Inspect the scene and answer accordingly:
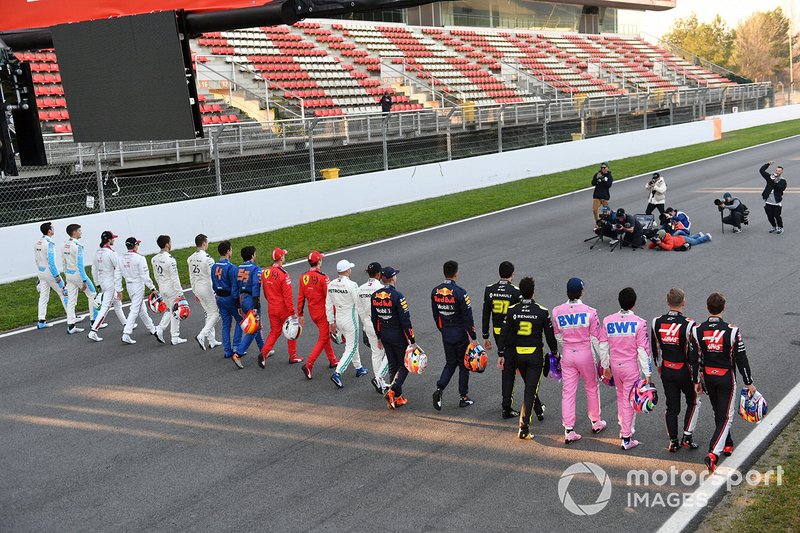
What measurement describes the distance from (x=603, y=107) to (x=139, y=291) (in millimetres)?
26663

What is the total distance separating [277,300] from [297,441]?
9.70 feet

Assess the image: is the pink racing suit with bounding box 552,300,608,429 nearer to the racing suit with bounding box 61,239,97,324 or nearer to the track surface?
the track surface

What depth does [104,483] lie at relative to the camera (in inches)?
306

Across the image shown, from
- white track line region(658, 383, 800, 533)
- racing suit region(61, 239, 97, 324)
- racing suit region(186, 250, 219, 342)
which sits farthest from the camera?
racing suit region(61, 239, 97, 324)

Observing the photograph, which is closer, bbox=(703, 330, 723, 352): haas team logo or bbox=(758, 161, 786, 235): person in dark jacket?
bbox=(703, 330, 723, 352): haas team logo

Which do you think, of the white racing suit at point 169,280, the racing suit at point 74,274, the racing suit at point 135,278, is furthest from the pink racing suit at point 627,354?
the racing suit at point 74,274

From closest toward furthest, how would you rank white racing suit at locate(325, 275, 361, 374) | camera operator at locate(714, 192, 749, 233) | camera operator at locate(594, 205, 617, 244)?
1. white racing suit at locate(325, 275, 361, 374)
2. camera operator at locate(594, 205, 617, 244)
3. camera operator at locate(714, 192, 749, 233)

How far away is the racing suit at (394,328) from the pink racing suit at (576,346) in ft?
6.14

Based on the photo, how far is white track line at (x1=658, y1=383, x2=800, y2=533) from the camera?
6.54m

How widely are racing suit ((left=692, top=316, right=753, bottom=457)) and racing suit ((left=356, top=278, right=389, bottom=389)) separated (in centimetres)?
382

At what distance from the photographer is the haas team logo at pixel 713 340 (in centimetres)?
734

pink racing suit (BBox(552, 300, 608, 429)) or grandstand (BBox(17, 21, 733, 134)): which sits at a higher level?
grandstand (BBox(17, 21, 733, 134))

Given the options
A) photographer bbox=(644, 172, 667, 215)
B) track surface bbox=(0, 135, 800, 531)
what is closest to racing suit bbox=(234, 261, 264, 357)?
track surface bbox=(0, 135, 800, 531)

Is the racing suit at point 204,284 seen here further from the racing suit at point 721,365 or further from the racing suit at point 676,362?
the racing suit at point 721,365
